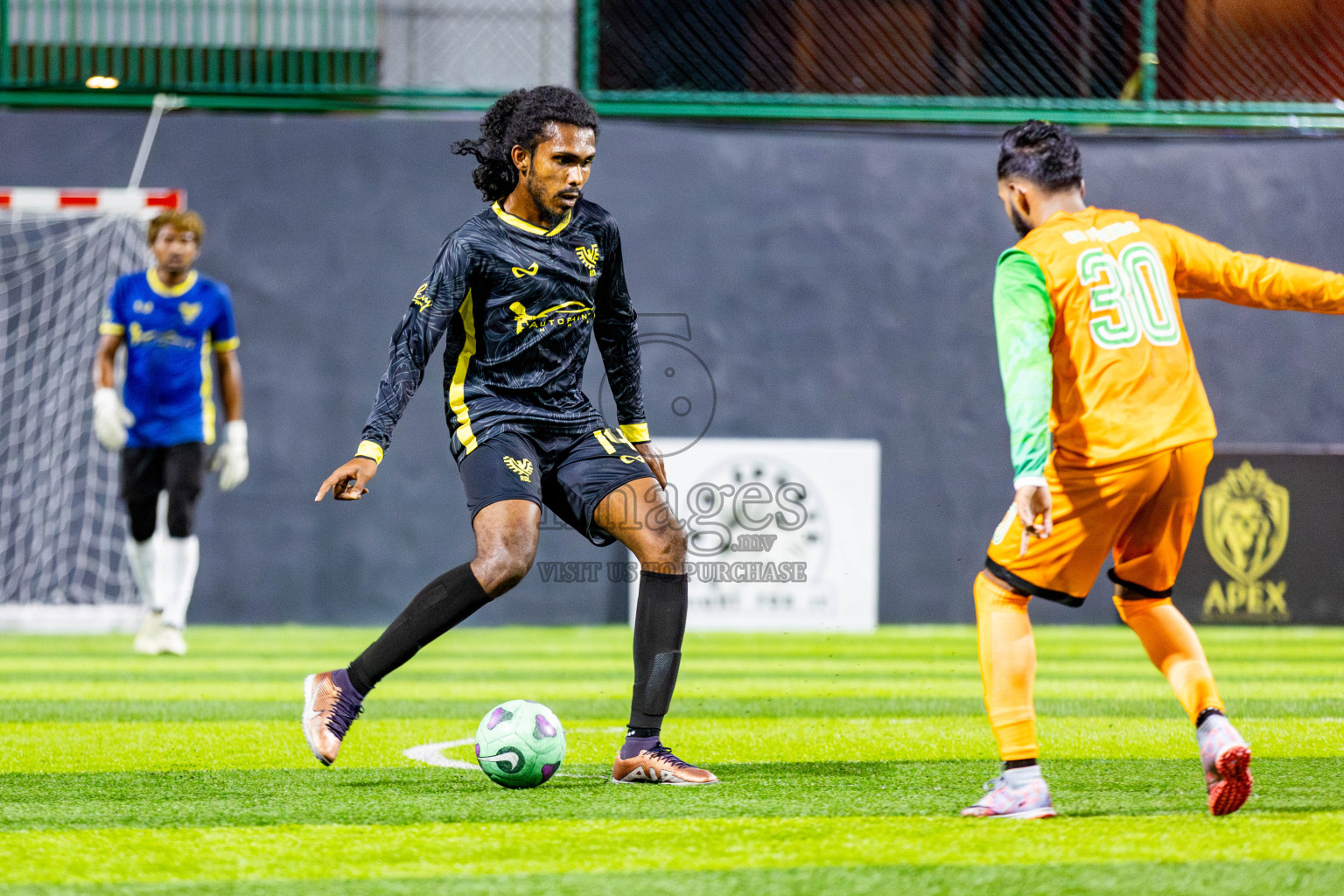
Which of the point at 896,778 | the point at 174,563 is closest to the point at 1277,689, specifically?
the point at 896,778

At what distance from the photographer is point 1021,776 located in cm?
344

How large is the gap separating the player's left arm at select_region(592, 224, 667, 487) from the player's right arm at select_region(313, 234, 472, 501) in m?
0.50

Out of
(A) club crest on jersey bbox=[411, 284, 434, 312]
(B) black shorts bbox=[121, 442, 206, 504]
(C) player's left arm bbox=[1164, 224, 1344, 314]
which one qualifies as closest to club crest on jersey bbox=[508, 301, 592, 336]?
(A) club crest on jersey bbox=[411, 284, 434, 312]

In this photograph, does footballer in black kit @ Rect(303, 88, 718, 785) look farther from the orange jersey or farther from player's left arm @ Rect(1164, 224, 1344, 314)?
player's left arm @ Rect(1164, 224, 1344, 314)

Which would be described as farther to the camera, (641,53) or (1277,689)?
(641,53)

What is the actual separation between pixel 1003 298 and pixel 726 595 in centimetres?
646

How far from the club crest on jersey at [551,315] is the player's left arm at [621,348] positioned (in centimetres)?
18

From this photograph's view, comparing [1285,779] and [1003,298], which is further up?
[1003,298]

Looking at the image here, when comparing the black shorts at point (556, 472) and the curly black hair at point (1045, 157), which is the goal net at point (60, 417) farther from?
the curly black hair at point (1045, 157)

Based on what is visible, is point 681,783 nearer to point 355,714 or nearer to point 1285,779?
point 355,714

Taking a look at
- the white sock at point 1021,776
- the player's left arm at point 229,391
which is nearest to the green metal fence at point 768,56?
the player's left arm at point 229,391

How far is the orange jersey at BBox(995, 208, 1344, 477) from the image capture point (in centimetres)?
346

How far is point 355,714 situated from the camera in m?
4.11

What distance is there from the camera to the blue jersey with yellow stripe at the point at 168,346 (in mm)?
8281
